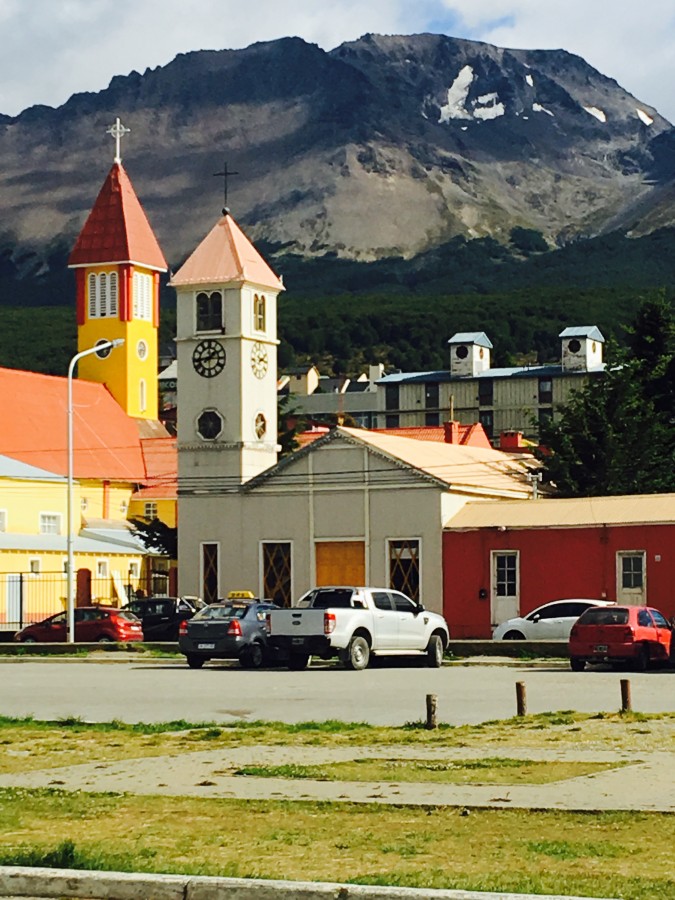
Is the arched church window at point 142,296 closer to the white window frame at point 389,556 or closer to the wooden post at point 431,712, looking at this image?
the white window frame at point 389,556

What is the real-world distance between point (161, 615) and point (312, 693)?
79.7 ft

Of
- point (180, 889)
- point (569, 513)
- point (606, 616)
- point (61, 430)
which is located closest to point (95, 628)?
point (569, 513)

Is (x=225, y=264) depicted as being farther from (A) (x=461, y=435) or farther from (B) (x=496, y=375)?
(B) (x=496, y=375)

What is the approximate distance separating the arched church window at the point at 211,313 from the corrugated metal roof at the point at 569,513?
13255 millimetres

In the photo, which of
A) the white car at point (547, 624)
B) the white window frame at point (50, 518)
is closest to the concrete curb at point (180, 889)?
the white car at point (547, 624)

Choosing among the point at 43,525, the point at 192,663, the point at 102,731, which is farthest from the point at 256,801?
the point at 43,525

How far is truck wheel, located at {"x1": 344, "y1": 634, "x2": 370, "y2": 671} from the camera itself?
3409 centimetres

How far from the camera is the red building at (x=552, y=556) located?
159ft

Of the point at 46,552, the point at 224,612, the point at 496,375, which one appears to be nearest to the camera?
the point at 224,612

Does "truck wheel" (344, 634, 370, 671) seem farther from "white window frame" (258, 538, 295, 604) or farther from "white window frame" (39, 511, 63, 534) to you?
"white window frame" (39, 511, 63, 534)

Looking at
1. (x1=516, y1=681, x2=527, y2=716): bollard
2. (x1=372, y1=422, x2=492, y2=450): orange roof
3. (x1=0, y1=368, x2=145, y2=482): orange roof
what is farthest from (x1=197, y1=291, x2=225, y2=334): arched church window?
(x1=516, y1=681, x2=527, y2=716): bollard

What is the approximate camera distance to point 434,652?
119 feet

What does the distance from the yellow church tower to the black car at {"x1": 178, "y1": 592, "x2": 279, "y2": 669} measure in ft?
215

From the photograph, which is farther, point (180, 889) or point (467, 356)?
point (467, 356)
